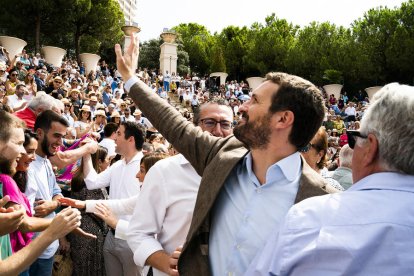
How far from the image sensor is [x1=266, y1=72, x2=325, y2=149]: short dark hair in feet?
6.45

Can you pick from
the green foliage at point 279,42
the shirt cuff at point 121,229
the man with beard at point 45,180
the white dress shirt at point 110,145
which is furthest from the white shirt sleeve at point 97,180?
the green foliage at point 279,42

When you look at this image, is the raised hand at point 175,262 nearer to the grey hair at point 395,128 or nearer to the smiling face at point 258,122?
the smiling face at point 258,122

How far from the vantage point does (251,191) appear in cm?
190

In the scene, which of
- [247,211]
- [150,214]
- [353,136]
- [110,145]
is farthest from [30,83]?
[353,136]

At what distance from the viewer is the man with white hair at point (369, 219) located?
1.19m

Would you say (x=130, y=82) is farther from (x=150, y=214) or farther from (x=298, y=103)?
(x=298, y=103)

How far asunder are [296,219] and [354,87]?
40.4 m

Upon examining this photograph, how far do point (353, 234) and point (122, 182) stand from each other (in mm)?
3457

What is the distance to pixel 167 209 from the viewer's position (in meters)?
2.41

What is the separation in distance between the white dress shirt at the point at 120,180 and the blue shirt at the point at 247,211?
2.45 metres

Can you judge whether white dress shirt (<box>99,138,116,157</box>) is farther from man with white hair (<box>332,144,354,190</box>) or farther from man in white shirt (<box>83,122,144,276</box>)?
man with white hair (<box>332,144,354,190</box>)

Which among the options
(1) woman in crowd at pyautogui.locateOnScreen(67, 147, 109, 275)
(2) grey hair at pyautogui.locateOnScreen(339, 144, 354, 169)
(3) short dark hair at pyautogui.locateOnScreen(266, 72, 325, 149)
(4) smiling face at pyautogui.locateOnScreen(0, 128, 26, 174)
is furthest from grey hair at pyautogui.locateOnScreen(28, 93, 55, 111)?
(3) short dark hair at pyautogui.locateOnScreen(266, 72, 325, 149)

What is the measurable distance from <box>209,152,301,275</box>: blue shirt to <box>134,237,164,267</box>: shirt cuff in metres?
0.50

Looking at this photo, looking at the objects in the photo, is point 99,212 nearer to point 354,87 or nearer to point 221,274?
point 221,274
